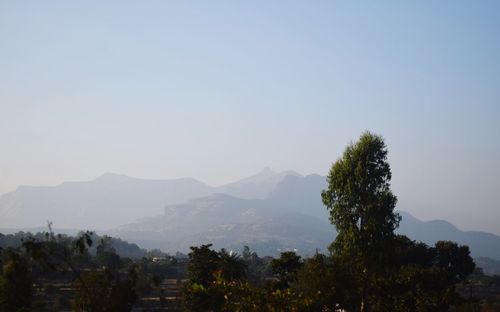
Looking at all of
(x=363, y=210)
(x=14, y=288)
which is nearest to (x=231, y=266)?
(x=363, y=210)

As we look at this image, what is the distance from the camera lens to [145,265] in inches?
3930

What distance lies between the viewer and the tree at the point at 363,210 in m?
37.5

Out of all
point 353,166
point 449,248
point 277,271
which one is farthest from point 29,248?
point 449,248

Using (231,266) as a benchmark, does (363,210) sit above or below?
above

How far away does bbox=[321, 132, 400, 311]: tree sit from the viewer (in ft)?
123

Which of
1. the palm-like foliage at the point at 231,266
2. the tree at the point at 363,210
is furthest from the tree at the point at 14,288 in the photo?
the tree at the point at 363,210

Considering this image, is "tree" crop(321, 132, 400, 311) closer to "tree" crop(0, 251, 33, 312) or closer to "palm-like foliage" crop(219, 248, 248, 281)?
"palm-like foliage" crop(219, 248, 248, 281)

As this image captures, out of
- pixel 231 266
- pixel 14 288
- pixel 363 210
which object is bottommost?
pixel 14 288

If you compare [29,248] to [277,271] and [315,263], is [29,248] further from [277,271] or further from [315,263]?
[277,271]

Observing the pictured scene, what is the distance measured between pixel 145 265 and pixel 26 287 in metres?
61.7

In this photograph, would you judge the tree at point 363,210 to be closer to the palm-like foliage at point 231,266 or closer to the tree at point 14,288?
the palm-like foliage at point 231,266

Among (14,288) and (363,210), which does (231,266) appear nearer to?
(363,210)

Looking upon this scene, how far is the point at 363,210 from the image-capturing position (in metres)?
37.8

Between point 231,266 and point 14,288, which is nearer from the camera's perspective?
point 14,288
